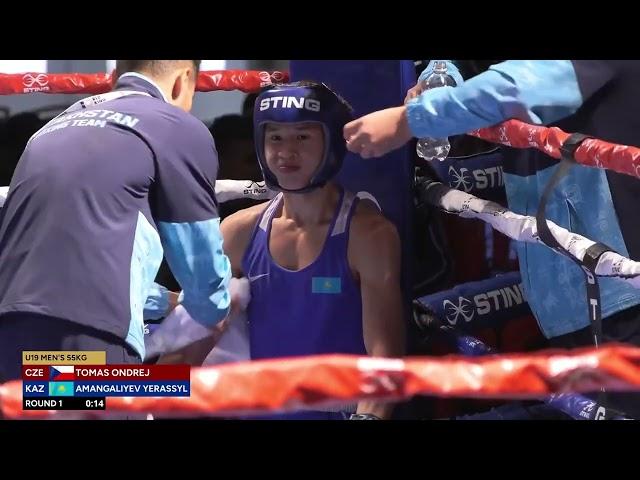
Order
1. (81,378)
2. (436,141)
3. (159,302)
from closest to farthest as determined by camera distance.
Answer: (81,378)
(159,302)
(436,141)

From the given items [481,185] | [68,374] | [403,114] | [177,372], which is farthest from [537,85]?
[68,374]

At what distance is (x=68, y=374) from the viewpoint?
142 centimetres

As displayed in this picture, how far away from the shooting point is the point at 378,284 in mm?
1830

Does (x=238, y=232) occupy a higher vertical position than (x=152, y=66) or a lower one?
lower

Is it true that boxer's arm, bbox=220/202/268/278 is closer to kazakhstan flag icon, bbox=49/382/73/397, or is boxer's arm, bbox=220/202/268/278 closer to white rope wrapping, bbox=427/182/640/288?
white rope wrapping, bbox=427/182/640/288

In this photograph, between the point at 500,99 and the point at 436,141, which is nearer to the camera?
the point at 500,99

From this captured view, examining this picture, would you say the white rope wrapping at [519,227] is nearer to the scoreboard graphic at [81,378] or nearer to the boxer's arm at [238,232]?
the boxer's arm at [238,232]

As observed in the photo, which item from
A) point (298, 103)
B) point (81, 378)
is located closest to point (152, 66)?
point (298, 103)

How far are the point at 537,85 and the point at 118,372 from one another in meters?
0.80

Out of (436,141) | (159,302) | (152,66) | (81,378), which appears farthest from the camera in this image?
(436,141)

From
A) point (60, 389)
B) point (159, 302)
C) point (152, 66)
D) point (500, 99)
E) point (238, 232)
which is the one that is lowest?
point (60, 389)

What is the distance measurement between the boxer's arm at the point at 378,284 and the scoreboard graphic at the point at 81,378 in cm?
52

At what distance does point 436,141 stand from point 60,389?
3.01 feet

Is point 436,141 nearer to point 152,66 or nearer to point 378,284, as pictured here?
point 378,284
